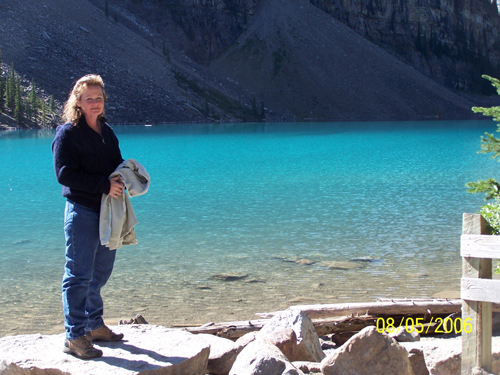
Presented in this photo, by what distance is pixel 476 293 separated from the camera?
3592mm

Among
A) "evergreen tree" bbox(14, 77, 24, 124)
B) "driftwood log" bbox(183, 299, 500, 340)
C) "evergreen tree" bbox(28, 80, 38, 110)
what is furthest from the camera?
A: "evergreen tree" bbox(28, 80, 38, 110)

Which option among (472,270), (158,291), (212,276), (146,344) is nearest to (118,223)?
(146,344)

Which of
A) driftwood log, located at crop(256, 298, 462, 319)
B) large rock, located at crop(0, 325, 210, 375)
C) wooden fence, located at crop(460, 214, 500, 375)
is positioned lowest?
driftwood log, located at crop(256, 298, 462, 319)

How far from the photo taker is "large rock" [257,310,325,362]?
171 inches

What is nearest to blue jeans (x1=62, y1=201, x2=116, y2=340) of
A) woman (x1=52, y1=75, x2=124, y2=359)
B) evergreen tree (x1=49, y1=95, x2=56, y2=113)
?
woman (x1=52, y1=75, x2=124, y2=359)

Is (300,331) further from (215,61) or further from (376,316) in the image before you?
(215,61)

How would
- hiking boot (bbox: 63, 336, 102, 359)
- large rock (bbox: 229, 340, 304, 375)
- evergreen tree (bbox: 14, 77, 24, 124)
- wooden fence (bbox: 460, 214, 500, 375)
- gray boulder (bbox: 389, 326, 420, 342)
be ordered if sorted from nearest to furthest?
1. large rock (bbox: 229, 340, 304, 375)
2. wooden fence (bbox: 460, 214, 500, 375)
3. hiking boot (bbox: 63, 336, 102, 359)
4. gray boulder (bbox: 389, 326, 420, 342)
5. evergreen tree (bbox: 14, 77, 24, 124)

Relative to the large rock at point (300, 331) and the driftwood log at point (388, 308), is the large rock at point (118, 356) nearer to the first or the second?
the large rock at point (300, 331)

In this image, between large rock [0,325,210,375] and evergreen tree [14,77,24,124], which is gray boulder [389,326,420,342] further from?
evergreen tree [14,77,24,124]

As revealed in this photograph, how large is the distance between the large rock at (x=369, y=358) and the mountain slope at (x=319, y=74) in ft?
303

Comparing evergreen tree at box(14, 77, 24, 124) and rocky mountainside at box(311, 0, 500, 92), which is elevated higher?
rocky mountainside at box(311, 0, 500, 92)

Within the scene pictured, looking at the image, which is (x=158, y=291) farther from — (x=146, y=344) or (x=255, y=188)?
(x=255, y=188)

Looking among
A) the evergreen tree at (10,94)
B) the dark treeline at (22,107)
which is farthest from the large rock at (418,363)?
the evergreen tree at (10,94)

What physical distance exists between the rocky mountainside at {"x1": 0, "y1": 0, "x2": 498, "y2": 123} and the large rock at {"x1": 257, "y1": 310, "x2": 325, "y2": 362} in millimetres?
65066
